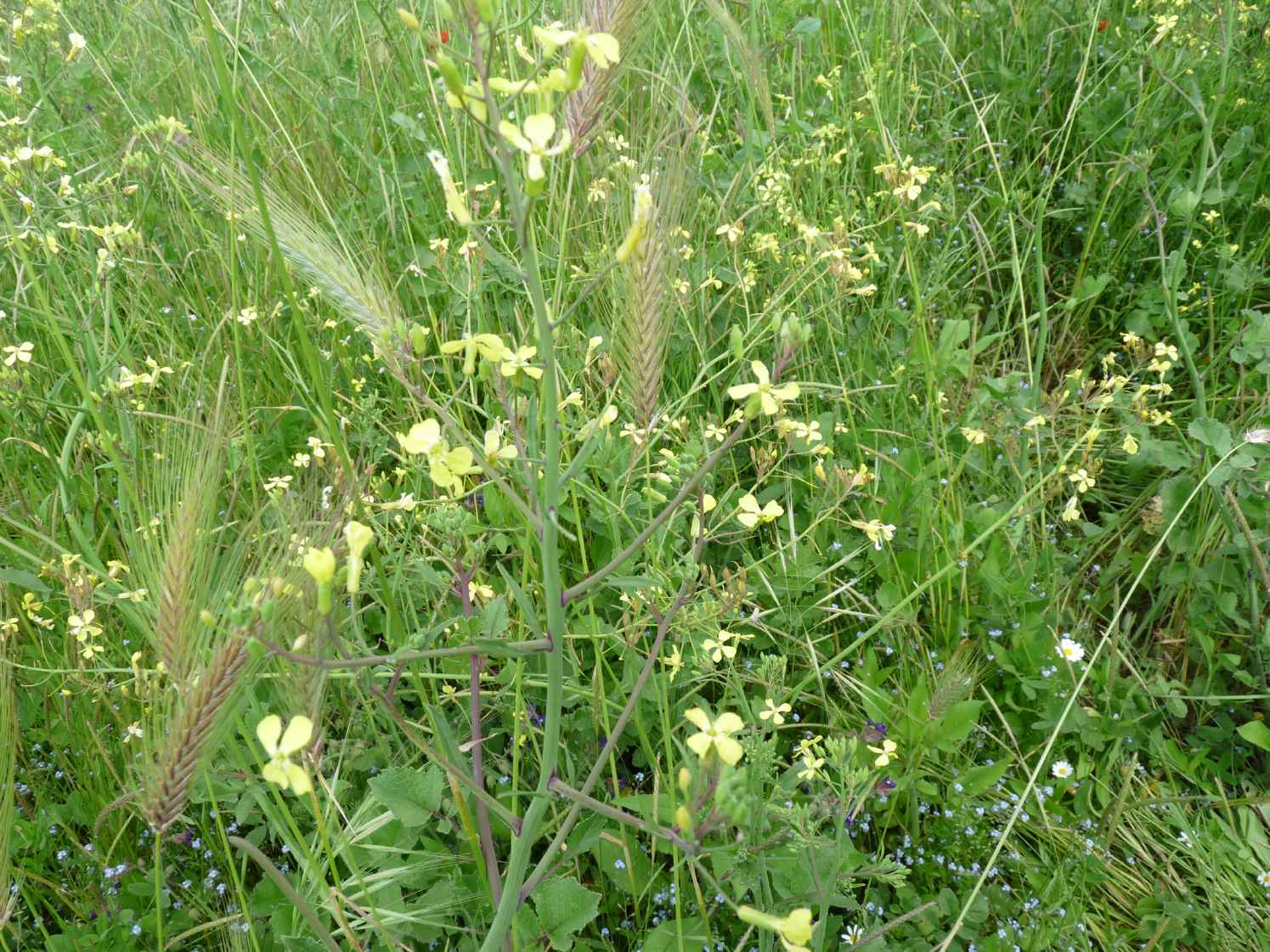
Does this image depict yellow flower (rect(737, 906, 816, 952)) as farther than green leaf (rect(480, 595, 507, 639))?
No

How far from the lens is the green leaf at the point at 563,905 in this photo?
4.25ft

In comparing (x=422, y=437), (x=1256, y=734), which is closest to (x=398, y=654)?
(x=422, y=437)

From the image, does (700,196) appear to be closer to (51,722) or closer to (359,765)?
(359,765)

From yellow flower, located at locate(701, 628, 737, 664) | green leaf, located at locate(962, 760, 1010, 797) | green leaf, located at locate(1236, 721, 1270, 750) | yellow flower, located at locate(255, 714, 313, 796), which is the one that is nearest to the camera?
yellow flower, located at locate(255, 714, 313, 796)

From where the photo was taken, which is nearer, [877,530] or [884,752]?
[884,752]

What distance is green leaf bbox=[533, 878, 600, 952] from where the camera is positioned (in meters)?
1.30

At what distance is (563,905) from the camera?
4.28 feet

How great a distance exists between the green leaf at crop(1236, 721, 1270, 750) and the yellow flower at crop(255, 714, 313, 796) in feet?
5.43

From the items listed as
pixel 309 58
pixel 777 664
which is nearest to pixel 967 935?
pixel 777 664

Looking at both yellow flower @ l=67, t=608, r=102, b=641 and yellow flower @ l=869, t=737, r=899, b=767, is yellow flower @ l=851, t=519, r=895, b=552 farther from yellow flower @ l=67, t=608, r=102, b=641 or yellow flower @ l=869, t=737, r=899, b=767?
yellow flower @ l=67, t=608, r=102, b=641

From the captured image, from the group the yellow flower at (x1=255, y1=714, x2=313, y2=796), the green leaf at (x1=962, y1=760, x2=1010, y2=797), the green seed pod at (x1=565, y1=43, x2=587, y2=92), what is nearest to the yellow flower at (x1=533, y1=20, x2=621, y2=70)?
the green seed pod at (x1=565, y1=43, x2=587, y2=92)

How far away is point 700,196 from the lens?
8.12 ft

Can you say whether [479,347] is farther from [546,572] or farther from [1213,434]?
[1213,434]

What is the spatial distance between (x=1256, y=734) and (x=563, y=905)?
4.26ft
